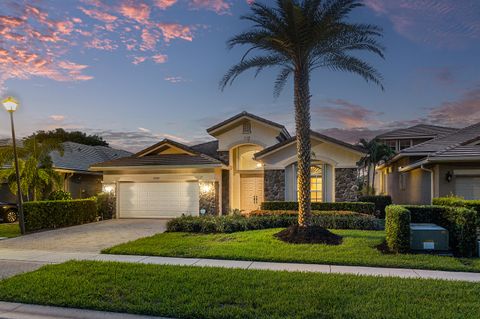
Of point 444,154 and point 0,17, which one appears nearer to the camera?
point 0,17

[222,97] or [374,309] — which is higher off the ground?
[222,97]

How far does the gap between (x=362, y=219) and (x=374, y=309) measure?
9.12 metres

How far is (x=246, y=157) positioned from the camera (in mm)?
21922

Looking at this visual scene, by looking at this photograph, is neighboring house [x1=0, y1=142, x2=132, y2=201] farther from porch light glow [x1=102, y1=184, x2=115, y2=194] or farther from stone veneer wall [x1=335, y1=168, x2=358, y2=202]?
stone veneer wall [x1=335, y1=168, x2=358, y2=202]

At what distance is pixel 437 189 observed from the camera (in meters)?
16.0

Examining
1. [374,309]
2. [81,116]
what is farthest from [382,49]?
[81,116]

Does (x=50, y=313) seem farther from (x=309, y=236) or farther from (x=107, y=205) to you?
(x=107, y=205)

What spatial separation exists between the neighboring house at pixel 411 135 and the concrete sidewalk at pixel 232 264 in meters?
24.2

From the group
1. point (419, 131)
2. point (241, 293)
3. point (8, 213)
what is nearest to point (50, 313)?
point (241, 293)

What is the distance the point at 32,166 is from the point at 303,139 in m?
13.0

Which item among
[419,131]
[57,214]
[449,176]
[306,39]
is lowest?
[57,214]

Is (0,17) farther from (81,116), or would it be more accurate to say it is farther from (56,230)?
(81,116)

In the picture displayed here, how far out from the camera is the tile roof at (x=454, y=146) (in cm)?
1561

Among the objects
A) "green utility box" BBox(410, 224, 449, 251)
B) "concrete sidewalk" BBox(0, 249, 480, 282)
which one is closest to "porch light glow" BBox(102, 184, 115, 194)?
"concrete sidewalk" BBox(0, 249, 480, 282)
